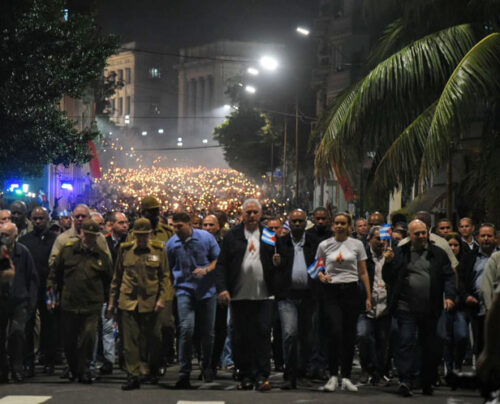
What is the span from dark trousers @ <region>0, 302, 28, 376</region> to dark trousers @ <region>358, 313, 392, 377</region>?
3.80 metres

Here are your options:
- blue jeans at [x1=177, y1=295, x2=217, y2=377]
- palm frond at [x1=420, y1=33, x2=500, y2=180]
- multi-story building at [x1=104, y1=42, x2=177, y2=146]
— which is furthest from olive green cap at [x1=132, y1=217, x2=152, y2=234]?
multi-story building at [x1=104, y1=42, x2=177, y2=146]

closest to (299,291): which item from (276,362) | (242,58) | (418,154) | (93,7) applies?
(276,362)

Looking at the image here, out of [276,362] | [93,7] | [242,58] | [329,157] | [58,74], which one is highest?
[242,58]

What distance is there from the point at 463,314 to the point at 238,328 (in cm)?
320

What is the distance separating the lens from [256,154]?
286ft

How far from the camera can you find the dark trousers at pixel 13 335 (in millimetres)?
12828

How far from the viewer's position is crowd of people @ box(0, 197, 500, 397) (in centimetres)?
1243

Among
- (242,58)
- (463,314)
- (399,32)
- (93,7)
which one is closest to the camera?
(463,314)

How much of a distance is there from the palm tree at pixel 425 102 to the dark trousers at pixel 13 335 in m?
5.94

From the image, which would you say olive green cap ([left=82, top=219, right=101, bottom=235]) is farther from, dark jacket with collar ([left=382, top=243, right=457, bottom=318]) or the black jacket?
dark jacket with collar ([left=382, top=243, right=457, bottom=318])

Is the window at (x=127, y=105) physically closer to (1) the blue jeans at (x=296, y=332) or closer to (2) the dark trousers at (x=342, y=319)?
(1) the blue jeans at (x=296, y=332)

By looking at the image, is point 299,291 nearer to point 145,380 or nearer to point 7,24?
point 145,380

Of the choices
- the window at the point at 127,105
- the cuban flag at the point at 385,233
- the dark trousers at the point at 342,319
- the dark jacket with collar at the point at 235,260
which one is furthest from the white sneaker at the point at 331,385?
the window at the point at 127,105

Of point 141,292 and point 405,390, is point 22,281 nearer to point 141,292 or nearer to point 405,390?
point 141,292
